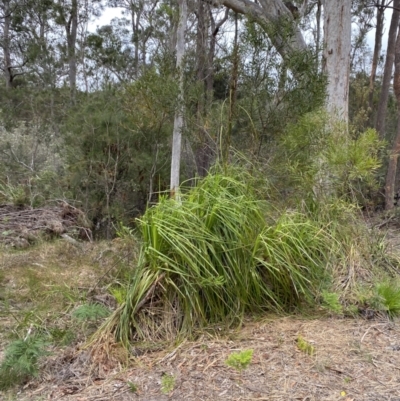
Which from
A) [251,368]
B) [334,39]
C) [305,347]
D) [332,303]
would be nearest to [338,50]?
[334,39]

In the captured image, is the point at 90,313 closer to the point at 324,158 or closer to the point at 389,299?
the point at 389,299

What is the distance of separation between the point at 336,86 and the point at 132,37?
16512 mm

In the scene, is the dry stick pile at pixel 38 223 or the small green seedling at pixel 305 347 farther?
the dry stick pile at pixel 38 223

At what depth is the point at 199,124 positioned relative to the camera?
18.0 feet

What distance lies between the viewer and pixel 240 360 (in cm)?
228

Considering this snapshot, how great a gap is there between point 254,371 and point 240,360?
0.10m

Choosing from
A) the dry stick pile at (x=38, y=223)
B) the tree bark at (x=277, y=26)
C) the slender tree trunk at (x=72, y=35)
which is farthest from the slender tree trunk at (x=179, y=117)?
the slender tree trunk at (x=72, y=35)

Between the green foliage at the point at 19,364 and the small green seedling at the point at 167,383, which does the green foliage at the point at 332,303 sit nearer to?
the small green seedling at the point at 167,383

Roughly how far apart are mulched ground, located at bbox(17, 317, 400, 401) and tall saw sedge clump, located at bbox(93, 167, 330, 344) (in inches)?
8.8

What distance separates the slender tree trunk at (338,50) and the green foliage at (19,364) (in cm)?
A: 510

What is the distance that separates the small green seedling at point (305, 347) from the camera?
2.42 meters

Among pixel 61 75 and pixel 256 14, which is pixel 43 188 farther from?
pixel 61 75

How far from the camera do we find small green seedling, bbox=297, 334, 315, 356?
242 cm

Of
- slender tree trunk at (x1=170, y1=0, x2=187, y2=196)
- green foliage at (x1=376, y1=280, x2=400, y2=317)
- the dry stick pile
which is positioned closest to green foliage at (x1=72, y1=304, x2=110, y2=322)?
green foliage at (x1=376, y1=280, x2=400, y2=317)
